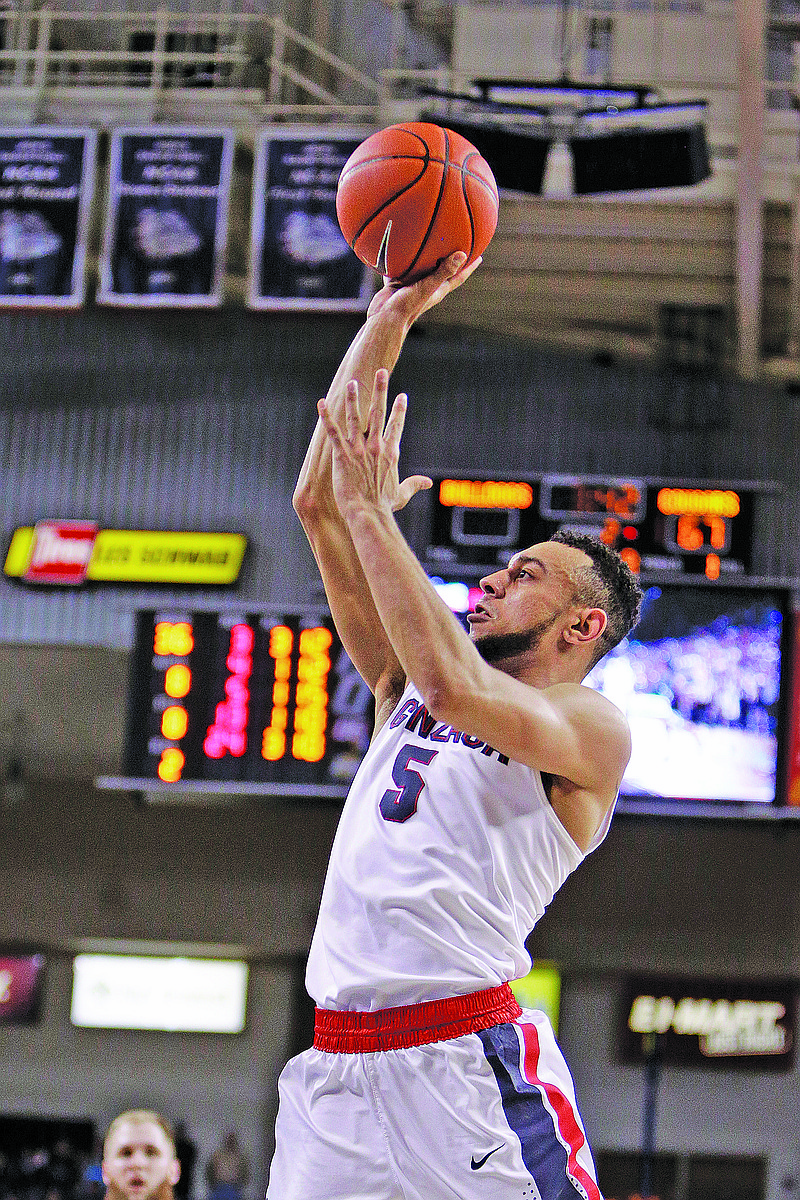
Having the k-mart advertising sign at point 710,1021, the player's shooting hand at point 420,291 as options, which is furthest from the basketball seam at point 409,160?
the k-mart advertising sign at point 710,1021

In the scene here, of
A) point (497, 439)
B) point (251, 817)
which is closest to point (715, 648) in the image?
point (497, 439)

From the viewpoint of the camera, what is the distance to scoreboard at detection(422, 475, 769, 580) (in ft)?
31.1

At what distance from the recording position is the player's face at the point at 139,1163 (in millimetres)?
4516

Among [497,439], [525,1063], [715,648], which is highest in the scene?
[497,439]

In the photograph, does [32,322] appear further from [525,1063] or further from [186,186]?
[525,1063]

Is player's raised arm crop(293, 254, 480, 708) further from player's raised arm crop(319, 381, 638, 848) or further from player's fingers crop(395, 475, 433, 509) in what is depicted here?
player's raised arm crop(319, 381, 638, 848)

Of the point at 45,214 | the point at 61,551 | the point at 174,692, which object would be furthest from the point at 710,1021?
the point at 45,214

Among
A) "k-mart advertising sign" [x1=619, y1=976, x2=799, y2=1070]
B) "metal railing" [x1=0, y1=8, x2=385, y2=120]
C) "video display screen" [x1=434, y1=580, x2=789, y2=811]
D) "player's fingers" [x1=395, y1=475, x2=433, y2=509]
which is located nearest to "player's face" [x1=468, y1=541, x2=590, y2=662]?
"player's fingers" [x1=395, y1=475, x2=433, y2=509]

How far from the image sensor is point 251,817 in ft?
38.7

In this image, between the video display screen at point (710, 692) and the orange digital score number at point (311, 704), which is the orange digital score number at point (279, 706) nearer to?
the orange digital score number at point (311, 704)

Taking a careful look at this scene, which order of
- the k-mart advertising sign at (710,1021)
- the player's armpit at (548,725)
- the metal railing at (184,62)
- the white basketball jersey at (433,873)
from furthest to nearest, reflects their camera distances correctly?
the k-mart advertising sign at (710,1021)
the metal railing at (184,62)
the white basketball jersey at (433,873)
the player's armpit at (548,725)

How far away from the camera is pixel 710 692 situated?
28.3 ft

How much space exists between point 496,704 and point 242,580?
8618 mm

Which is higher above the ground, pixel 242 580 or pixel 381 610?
pixel 242 580
